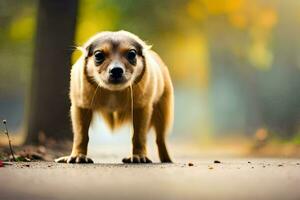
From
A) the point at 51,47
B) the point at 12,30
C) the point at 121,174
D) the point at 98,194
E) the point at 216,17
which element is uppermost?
the point at 216,17

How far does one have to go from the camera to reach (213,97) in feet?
23.5

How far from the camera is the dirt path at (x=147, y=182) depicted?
2.59m

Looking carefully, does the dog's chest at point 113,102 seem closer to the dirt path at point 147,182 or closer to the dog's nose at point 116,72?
the dog's nose at point 116,72

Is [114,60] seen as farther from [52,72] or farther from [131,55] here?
[52,72]

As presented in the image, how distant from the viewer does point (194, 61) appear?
6.91m

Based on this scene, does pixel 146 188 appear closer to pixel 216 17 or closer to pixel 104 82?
pixel 104 82

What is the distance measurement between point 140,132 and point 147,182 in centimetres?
95

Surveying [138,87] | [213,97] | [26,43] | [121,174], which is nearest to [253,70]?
[213,97]

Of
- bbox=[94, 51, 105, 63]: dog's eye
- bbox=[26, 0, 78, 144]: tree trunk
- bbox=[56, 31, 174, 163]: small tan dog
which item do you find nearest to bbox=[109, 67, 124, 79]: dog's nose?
bbox=[56, 31, 174, 163]: small tan dog

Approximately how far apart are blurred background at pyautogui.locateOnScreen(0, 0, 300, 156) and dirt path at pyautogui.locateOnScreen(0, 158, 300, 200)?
61.3 inches

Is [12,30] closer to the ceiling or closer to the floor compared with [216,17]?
closer to the floor

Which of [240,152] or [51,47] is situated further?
[240,152]

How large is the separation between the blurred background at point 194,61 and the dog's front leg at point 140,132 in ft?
4.32

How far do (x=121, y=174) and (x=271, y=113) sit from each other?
11.9 ft
